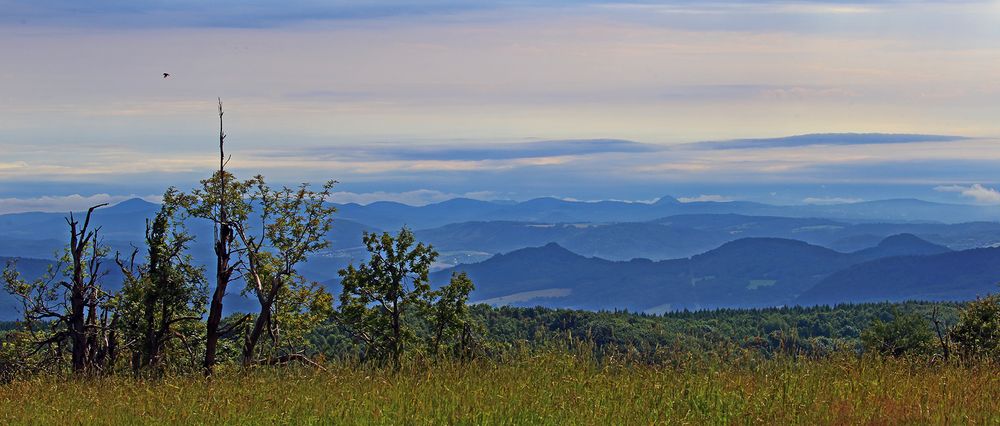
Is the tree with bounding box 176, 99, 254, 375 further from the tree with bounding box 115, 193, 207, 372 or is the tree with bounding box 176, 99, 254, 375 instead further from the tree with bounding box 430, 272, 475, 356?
the tree with bounding box 430, 272, 475, 356

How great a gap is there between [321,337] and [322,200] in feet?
195

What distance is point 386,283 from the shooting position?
47688 mm

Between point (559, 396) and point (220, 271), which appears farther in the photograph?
point (220, 271)

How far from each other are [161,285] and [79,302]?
3001 mm

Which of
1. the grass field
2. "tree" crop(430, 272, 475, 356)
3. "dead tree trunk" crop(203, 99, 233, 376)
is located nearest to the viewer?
the grass field

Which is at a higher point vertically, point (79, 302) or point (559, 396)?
point (559, 396)

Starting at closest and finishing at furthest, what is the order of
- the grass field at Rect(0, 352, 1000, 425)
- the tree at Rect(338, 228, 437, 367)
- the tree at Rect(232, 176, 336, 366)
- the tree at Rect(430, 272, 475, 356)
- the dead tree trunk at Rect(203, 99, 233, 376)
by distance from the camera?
the grass field at Rect(0, 352, 1000, 425) < the dead tree trunk at Rect(203, 99, 233, 376) < the tree at Rect(232, 176, 336, 366) < the tree at Rect(338, 228, 437, 367) < the tree at Rect(430, 272, 475, 356)

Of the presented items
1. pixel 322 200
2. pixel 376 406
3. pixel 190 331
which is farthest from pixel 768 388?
pixel 190 331

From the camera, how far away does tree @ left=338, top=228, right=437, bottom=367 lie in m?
47.2

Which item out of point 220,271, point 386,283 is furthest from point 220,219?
point 386,283

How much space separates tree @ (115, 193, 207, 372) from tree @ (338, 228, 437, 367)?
18745 millimetres

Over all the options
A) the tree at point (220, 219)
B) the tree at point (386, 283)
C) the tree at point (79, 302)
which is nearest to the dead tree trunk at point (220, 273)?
the tree at point (220, 219)

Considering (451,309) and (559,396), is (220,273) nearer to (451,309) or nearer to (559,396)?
(559,396)

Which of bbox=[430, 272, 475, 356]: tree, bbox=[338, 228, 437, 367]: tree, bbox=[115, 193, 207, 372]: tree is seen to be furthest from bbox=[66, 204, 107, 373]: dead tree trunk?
bbox=[430, 272, 475, 356]: tree
